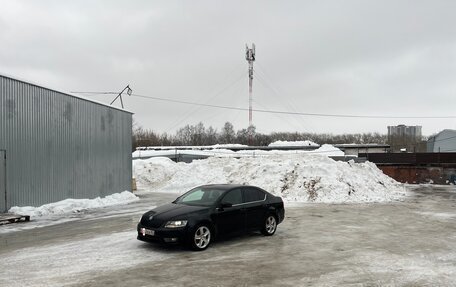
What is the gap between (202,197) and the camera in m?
11.2

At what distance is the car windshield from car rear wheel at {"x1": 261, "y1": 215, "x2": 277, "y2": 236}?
5.63 feet

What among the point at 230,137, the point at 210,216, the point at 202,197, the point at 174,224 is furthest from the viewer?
the point at 230,137

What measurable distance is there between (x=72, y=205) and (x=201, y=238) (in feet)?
37.9

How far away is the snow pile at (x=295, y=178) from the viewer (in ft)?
78.5

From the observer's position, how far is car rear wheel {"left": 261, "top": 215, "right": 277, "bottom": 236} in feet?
39.1

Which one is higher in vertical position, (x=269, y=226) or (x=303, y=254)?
(x=269, y=226)

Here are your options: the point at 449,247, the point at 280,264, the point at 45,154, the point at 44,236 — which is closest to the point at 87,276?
the point at 280,264

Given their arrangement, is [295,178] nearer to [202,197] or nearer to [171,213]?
A: [202,197]

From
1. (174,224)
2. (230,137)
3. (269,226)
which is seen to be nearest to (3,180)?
(174,224)

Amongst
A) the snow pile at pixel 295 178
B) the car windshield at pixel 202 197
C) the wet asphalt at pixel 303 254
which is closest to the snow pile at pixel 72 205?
the wet asphalt at pixel 303 254

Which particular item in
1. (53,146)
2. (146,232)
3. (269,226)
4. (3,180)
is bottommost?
(269,226)

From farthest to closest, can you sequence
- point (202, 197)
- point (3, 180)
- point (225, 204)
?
point (3, 180)
point (202, 197)
point (225, 204)

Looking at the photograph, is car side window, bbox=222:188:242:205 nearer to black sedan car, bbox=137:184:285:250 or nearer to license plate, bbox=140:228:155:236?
black sedan car, bbox=137:184:285:250

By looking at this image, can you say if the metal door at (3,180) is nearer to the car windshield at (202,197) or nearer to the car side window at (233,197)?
the car windshield at (202,197)
